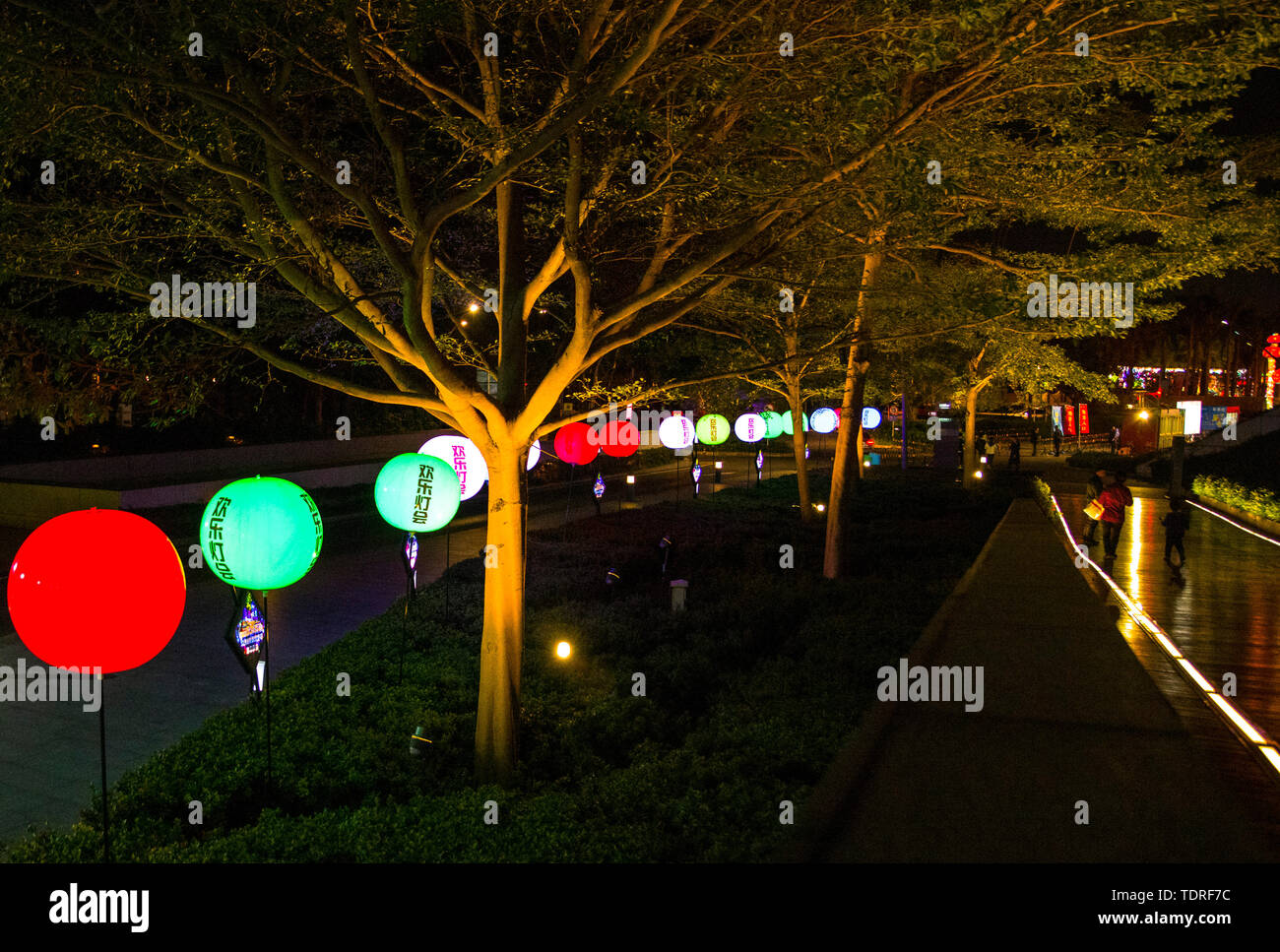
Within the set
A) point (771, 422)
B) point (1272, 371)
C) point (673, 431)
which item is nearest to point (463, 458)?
point (673, 431)

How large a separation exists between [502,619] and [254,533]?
209 cm

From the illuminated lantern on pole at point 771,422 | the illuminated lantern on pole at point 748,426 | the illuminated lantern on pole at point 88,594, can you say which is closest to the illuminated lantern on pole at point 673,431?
the illuminated lantern on pole at point 748,426

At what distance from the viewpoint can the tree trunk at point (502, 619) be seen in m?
6.83

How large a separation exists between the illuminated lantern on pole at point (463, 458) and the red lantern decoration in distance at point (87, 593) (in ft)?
17.6

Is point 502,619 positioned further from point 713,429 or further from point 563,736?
point 713,429

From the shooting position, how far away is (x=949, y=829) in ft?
17.0

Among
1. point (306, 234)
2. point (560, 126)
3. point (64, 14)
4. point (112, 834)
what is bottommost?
point (112, 834)

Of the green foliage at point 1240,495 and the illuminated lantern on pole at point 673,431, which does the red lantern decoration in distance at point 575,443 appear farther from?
the green foliage at point 1240,495

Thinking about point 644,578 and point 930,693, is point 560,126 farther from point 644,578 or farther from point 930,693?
point 644,578

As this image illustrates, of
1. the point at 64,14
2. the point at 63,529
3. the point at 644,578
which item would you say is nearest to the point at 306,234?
the point at 64,14

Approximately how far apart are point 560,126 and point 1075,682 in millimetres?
6834

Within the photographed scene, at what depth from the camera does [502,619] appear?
22.9 ft

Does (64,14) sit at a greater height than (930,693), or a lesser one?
greater

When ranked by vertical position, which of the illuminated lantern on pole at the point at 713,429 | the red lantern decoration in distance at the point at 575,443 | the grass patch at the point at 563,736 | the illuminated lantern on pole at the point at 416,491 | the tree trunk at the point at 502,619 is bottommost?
the grass patch at the point at 563,736
